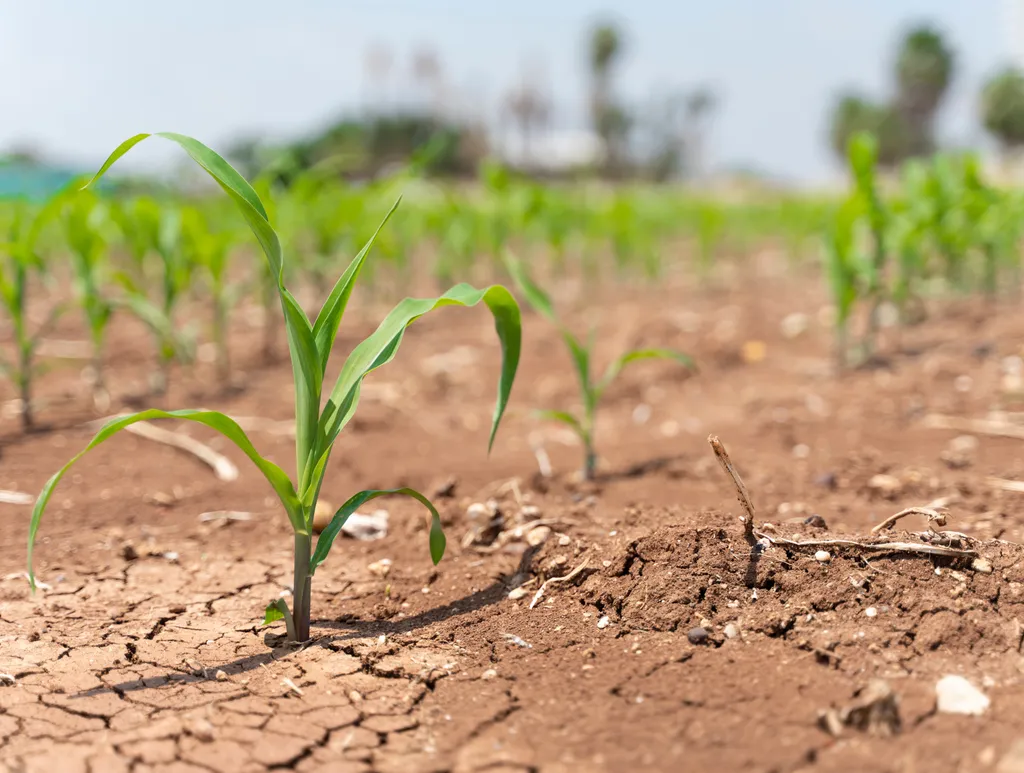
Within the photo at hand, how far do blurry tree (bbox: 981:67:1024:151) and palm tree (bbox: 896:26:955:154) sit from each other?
1152 cm

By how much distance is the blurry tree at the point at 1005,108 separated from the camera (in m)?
38.6

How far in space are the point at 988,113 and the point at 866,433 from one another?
44.7 meters

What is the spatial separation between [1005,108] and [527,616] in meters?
45.2

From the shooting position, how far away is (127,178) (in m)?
4.69

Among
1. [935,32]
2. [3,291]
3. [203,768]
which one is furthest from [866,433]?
[935,32]

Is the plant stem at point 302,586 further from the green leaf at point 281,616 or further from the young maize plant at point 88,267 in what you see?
the young maize plant at point 88,267

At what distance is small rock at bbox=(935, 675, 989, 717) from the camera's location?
1331 mm

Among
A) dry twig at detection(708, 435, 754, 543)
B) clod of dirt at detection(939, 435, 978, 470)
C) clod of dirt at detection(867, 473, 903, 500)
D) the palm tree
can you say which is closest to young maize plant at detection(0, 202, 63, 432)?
dry twig at detection(708, 435, 754, 543)

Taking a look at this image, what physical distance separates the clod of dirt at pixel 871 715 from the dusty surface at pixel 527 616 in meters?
0.01

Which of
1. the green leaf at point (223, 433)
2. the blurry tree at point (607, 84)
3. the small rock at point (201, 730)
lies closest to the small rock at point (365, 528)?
the green leaf at point (223, 433)

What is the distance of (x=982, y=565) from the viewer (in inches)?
64.6

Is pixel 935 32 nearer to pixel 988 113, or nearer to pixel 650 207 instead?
pixel 988 113

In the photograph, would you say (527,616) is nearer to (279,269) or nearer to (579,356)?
(279,269)

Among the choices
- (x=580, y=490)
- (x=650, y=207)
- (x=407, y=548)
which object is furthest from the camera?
(x=650, y=207)
